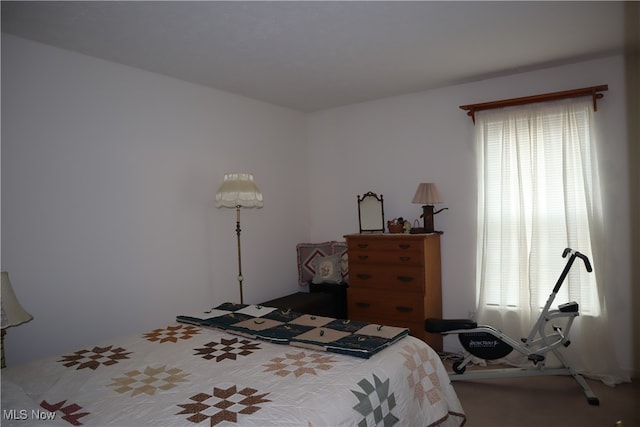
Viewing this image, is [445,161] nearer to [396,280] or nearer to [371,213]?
[371,213]

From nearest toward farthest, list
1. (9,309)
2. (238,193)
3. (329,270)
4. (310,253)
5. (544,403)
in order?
(9,309), (544,403), (238,193), (329,270), (310,253)

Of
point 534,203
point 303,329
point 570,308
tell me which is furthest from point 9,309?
point 534,203

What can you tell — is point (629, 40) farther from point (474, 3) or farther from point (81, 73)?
point (81, 73)

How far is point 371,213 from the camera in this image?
4.70 m

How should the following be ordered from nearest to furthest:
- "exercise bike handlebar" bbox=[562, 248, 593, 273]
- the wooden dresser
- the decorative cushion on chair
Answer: "exercise bike handlebar" bbox=[562, 248, 593, 273]
the wooden dresser
the decorative cushion on chair

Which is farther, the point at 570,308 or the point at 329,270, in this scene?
the point at 329,270

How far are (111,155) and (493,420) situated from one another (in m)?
3.32

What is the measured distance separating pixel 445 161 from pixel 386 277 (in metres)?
1.32

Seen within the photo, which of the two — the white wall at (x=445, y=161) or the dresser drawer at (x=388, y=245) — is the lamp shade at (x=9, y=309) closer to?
the dresser drawer at (x=388, y=245)

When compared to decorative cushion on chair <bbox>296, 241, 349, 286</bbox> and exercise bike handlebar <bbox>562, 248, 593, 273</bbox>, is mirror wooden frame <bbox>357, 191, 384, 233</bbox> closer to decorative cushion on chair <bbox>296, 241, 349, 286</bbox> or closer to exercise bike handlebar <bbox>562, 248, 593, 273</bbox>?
decorative cushion on chair <bbox>296, 241, 349, 286</bbox>

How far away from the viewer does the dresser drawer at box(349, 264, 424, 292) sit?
A: 3.96 m

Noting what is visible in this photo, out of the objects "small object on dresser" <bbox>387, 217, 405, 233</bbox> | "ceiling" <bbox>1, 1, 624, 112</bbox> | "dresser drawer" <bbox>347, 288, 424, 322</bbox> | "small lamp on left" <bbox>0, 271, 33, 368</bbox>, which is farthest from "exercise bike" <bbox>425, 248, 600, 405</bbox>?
"small lamp on left" <bbox>0, 271, 33, 368</bbox>

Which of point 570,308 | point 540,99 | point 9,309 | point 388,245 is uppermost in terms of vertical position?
point 540,99

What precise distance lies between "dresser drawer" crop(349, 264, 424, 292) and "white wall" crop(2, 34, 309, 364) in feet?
3.41
